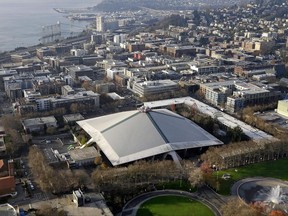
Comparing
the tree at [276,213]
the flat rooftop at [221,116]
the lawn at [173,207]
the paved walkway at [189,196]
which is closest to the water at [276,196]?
the tree at [276,213]

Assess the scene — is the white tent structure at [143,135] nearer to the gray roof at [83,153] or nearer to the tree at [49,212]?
the gray roof at [83,153]

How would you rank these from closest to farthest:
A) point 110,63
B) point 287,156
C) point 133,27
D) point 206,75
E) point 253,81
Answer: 1. point 287,156
2. point 253,81
3. point 206,75
4. point 110,63
5. point 133,27

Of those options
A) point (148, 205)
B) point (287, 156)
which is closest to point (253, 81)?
point (287, 156)

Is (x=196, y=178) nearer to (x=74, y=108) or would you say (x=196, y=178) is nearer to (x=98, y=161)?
(x=98, y=161)

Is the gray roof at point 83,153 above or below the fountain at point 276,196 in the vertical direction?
above

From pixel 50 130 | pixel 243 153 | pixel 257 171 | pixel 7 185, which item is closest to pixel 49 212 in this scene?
pixel 7 185

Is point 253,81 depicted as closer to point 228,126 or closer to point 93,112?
point 228,126
